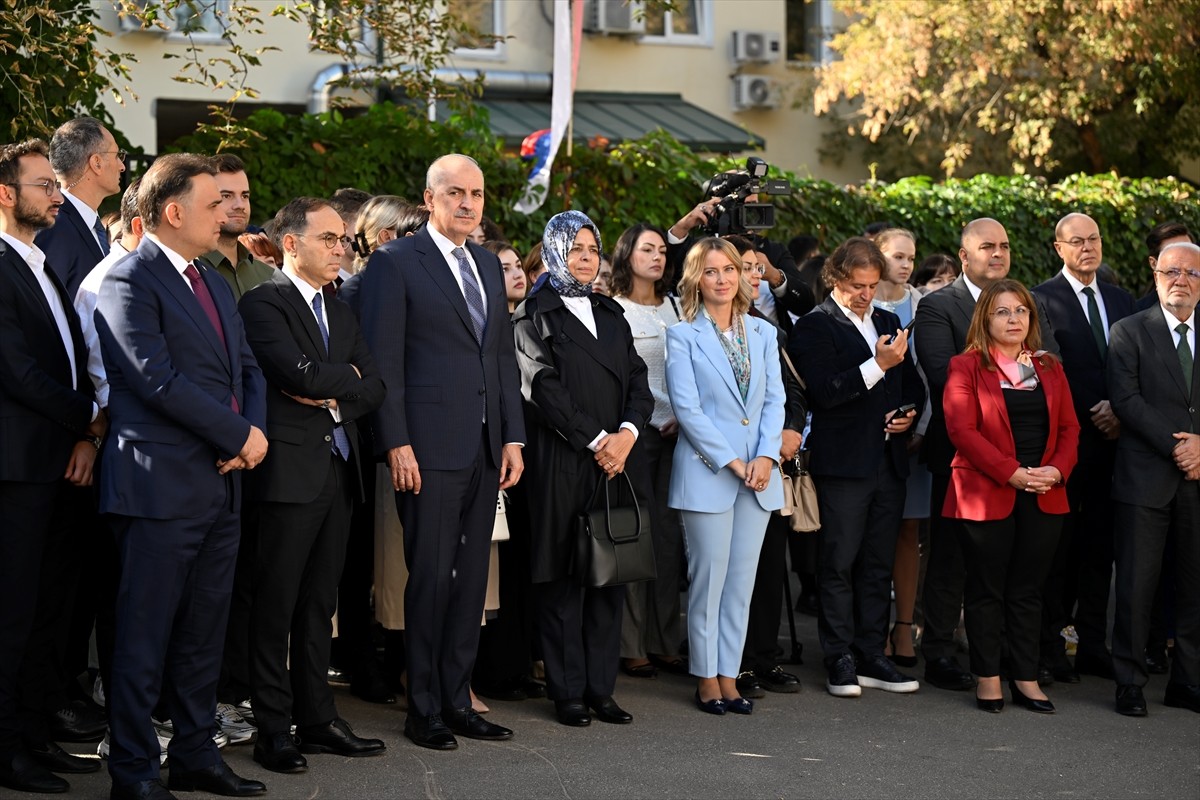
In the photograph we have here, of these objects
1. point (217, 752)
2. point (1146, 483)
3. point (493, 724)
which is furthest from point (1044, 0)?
point (217, 752)

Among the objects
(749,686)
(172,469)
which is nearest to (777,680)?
(749,686)

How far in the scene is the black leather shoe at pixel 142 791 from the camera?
5051 millimetres

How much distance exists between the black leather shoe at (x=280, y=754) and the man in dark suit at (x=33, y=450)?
64 cm

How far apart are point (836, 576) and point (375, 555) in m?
2.28

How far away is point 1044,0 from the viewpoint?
623 inches

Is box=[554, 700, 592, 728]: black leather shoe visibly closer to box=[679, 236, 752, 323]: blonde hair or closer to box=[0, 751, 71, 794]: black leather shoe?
box=[679, 236, 752, 323]: blonde hair

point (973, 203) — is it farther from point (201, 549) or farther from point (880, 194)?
point (201, 549)

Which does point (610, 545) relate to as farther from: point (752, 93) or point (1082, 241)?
point (752, 93)

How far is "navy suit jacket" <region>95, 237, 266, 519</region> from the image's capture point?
5.03 metres

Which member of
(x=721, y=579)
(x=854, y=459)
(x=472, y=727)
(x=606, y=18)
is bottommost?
(x=472, y=727)

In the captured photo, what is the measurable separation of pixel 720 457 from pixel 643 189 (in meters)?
4.55

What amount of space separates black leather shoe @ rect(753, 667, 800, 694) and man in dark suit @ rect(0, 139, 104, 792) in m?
3.23

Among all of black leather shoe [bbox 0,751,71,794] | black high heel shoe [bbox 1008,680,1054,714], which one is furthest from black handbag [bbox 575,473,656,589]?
black leather shoe [bbox 0,751,71,794]

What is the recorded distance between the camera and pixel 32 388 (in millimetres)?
5230
